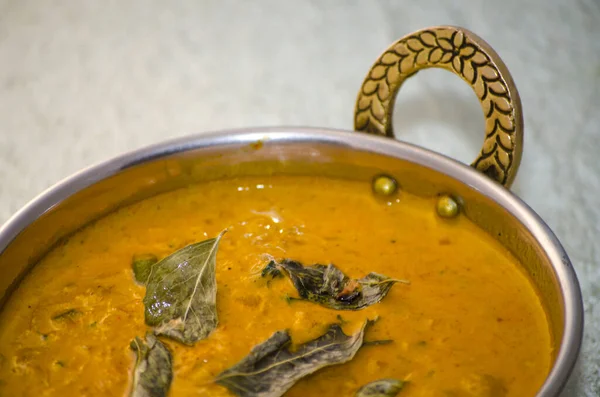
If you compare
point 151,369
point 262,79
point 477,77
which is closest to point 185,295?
point 151,369

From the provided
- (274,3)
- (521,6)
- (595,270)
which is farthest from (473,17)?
(595,270)

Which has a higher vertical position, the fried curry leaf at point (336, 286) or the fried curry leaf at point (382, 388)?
the fried curry leaf at point (336, 286)

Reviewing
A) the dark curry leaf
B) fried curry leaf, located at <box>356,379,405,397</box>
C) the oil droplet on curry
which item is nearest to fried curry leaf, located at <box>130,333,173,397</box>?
the oil droplet on curry

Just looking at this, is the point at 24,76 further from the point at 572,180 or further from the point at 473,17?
the point at 572,180

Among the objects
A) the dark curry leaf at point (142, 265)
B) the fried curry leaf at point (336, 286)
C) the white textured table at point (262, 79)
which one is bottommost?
the fried curry leaf at point (336, 286)

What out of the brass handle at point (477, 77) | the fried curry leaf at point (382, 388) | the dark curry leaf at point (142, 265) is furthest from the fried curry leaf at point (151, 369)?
the brass handle at point (477, 77)

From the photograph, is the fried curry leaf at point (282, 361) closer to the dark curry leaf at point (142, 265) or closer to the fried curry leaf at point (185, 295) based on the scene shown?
the fried curry leaf at point (185, 295)

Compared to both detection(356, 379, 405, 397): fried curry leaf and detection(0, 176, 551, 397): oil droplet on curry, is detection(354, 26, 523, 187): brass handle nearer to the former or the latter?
detection(0, 176, 551, 397): oil droplet on curry
